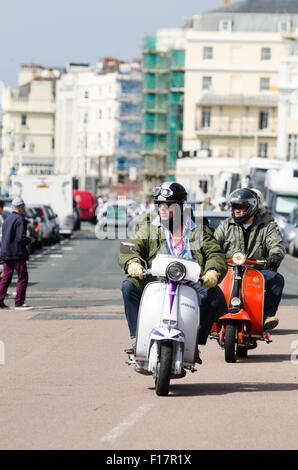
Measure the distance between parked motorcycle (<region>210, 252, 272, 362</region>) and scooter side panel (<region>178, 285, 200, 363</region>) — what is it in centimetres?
262

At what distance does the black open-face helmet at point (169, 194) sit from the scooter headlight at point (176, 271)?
563 millimetres

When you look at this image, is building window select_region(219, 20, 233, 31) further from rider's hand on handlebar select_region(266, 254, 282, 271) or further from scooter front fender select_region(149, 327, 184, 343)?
scooter front fender select_region(149, 327, 184, 343)

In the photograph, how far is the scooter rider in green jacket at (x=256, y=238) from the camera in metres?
13.2

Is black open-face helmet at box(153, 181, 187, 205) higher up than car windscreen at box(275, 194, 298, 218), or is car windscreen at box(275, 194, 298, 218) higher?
black open-face helmet at box(153, 181, 187, 205)

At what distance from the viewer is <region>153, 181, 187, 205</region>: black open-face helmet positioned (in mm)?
10188

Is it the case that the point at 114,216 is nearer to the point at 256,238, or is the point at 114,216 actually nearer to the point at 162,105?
the point at 256,238

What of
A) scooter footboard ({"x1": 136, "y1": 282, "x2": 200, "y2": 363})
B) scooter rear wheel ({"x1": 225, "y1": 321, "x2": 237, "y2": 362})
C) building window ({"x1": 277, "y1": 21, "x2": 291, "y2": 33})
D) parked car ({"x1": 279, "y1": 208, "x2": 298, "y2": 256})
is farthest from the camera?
building window ({"x1": 277, "y1": 21, "x2": 291, "y2": 33})

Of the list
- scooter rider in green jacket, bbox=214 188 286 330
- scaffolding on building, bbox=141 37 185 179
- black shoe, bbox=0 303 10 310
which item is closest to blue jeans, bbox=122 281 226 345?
scooter rider in green jacket, bbox=214 188 286 330

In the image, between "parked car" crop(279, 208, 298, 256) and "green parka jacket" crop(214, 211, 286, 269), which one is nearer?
"green parka jacket" crop(214, 211, 286, 269)

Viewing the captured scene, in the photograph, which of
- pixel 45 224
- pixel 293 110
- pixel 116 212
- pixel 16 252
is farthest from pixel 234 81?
pixel 16 252

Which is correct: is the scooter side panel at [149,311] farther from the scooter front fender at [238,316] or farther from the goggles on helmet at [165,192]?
the scooter front fender at [238,316]

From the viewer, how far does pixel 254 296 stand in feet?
42.7

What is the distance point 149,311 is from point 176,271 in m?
0.42

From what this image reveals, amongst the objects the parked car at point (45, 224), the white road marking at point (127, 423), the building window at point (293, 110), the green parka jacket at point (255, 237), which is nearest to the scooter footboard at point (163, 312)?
the white road marking at point (127, 423)
